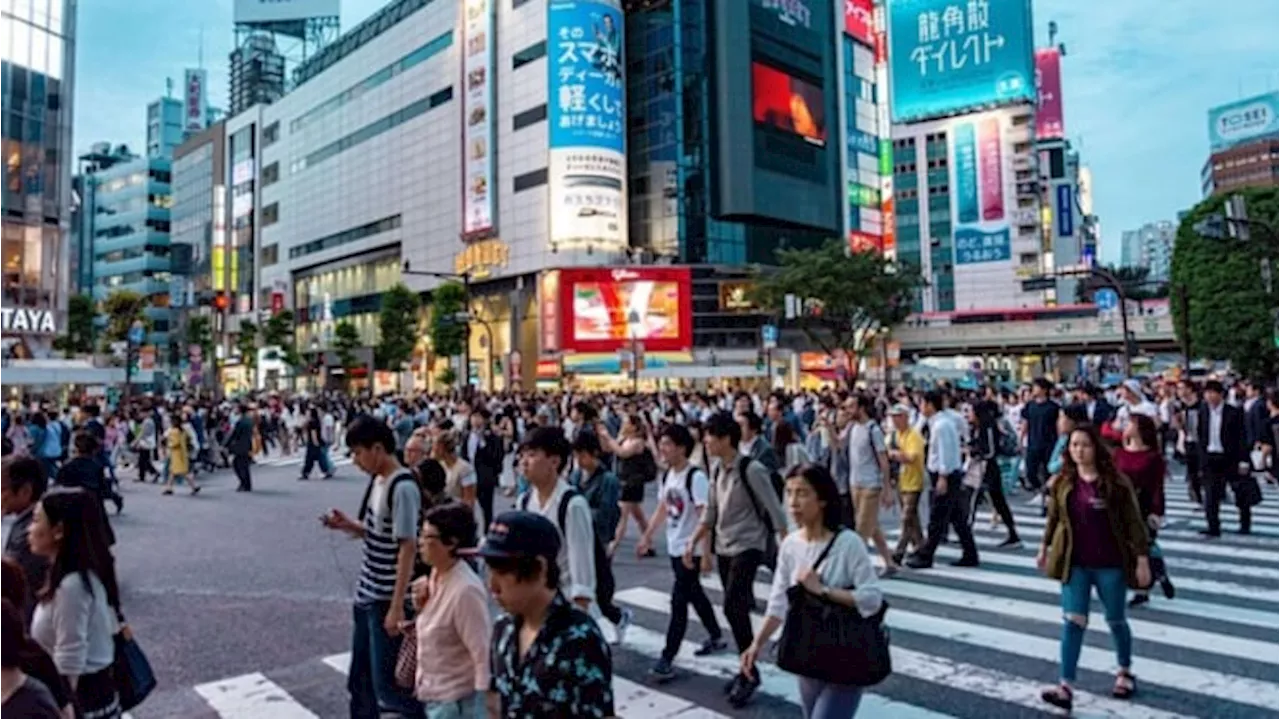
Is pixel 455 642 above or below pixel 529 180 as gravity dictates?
below

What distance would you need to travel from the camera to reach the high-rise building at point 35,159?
42656 mm

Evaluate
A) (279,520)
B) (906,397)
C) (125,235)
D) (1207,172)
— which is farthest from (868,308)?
(1207,172)

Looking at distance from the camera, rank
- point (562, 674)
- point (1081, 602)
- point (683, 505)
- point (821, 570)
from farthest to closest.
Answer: point (683, 505) → point (1081, 602) → point (821, 570) → point (562, 674)

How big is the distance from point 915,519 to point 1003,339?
191 feet

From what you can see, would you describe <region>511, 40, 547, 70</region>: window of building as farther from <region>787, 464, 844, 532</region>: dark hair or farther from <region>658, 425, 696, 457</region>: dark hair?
<region>787, 464, 844, 532</region>: dark hair

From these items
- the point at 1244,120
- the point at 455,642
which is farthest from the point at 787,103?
the point at 1244,120

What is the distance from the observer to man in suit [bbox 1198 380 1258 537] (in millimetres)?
10227

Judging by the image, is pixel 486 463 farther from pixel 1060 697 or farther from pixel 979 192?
pixel 979 192

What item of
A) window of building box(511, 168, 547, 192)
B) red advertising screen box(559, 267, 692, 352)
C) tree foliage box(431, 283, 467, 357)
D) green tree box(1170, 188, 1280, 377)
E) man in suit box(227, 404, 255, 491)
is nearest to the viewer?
man in suit box(227, 404, 255, 491)

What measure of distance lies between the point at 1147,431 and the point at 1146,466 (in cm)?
33

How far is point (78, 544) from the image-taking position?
3428 mm

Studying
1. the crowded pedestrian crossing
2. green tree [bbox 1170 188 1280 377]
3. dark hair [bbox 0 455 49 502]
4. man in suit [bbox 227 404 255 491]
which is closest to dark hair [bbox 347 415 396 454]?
dark hair [bbox 0 455 49 502]

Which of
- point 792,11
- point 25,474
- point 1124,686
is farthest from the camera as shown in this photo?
point 792,11

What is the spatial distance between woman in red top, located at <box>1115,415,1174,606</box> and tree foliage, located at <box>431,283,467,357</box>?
4676 centimetres
